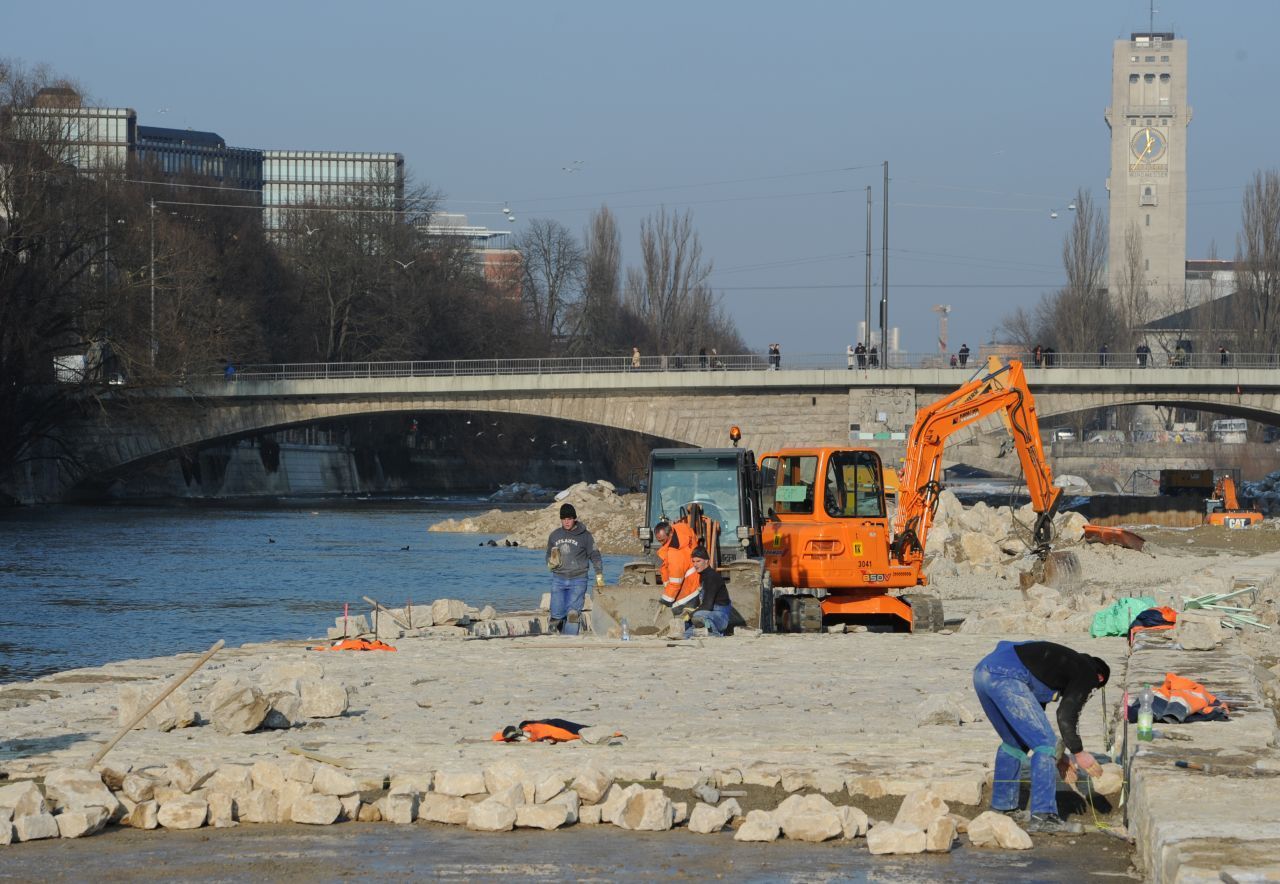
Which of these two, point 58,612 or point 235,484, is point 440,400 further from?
point 58,612

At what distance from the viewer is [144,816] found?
9492 millimetres

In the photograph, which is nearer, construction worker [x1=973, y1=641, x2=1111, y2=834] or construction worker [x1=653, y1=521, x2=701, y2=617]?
construction worker [x1=973, y1=641, x2=1111, y2=834]

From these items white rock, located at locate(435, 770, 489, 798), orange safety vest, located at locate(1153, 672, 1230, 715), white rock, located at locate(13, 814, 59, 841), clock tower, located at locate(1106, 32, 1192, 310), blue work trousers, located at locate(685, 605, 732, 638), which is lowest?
blue work trousers, located at locate(685, 605, 732, 638)

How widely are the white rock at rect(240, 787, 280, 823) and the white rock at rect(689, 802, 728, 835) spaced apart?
227 centimetres

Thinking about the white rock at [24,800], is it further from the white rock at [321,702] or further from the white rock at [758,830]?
the white rock at [758,830]

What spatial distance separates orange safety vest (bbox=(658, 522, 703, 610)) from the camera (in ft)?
58.5

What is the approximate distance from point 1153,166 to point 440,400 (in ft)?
269

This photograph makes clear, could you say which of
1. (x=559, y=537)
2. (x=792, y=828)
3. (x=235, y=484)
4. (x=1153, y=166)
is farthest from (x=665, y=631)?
(x=1153, y=166)

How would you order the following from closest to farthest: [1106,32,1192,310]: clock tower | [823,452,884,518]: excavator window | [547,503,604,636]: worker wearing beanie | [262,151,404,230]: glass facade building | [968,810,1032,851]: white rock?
1. [968,810,1032,851]: white rock
2. [547,503,604,636]: worker wearing beanie
3. [823,452,884,518]: excavator window
4. [1106,32,1192,310]: clock tower
5. [262,151,404,230]: glass facade building

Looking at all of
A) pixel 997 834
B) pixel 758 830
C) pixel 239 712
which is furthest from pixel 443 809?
pixel 997 834

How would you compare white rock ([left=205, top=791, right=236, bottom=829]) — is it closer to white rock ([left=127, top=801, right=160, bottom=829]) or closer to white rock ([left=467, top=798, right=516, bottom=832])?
white rock ([left=127, top=801, right=160, bottom=829])

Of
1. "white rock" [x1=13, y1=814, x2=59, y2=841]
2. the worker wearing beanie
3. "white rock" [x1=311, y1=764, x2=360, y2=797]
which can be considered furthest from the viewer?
the worker wearing beanie

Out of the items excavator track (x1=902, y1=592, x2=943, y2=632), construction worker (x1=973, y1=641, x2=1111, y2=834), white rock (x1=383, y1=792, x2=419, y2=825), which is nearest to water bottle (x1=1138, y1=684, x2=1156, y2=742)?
construction worker (x1=973, y1=641, x2=1111, y2=834)

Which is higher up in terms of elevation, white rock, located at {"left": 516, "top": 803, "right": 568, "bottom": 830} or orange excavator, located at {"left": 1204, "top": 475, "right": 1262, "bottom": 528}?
white rock, located at {"left": 516, "top": 803, "right": 568, "bottom": 830}
